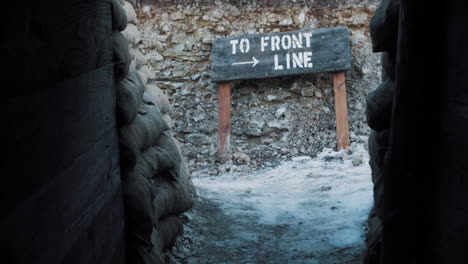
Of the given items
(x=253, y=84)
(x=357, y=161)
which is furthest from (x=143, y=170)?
(x=253, y=84)

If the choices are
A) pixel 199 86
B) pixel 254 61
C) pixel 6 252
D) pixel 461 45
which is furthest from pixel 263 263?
pixel 199 86

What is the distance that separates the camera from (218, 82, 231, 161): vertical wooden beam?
620cm

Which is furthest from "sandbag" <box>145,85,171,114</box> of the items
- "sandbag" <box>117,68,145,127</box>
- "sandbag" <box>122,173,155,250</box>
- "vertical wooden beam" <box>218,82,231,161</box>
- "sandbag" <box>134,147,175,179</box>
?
"vertical wooden beam" <box>218,82,231,161</box>

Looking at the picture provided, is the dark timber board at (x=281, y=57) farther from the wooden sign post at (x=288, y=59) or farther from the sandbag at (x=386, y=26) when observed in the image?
the sandbag at (x=386, y=26)

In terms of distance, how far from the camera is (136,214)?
6.99 feet

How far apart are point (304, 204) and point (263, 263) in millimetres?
1283

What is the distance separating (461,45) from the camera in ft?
4.37

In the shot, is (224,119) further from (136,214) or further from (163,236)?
(136,214)

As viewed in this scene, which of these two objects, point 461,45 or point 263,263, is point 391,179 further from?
point 263,263

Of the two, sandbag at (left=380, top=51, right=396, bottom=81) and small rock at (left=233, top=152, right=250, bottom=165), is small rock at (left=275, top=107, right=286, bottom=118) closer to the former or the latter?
small rock at (left=233, top=152, right=250, bottom=165)

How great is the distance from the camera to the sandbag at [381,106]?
1.88 meters

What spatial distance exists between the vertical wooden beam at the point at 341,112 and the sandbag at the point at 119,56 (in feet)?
13.7

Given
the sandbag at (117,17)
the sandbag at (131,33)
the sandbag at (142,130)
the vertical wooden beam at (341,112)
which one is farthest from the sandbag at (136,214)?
the vertical wooden beam at (341,112)

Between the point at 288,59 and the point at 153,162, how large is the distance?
381 cm
